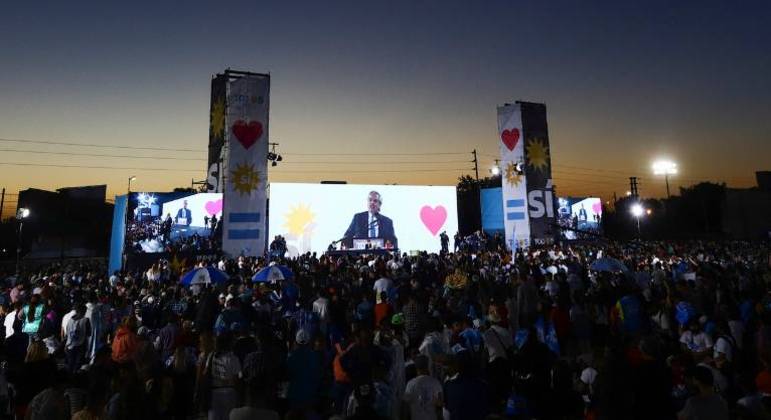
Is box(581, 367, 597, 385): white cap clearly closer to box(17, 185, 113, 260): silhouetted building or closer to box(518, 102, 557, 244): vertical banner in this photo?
box(518, 102, 557, 244): vertical banner

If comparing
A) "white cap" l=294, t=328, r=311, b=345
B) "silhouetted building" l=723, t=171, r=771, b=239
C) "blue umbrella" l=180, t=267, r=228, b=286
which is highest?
"silhouetted building" l=723, t=171, r=771, b=239

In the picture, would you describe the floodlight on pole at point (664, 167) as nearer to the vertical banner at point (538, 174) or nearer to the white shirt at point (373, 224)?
the vertical banner at point (538, 174)

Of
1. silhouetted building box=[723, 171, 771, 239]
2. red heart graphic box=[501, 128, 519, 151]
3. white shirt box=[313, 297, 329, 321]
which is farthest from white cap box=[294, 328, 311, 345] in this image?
silhouetted building box=[723, 171, 771, 239]

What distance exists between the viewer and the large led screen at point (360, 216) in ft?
89.4

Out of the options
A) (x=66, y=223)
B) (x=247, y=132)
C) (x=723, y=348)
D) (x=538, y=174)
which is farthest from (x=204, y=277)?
(x=66, y=223)

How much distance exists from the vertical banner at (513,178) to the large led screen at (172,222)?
61.9 feet

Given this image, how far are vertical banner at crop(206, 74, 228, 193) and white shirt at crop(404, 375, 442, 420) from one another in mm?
22960

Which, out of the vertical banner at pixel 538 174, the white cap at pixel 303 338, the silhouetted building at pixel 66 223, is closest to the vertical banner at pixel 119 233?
the silhouetted building at pixel 66 223

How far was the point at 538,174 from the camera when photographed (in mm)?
29750

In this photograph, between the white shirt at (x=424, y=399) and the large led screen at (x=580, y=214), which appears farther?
the large led screen at (x=580, y=214)

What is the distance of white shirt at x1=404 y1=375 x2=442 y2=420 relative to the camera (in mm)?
4824

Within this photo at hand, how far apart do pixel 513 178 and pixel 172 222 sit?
72.2 feet

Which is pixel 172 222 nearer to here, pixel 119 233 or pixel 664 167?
pixel 119 233

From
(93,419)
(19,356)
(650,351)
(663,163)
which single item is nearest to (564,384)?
(650,351)
